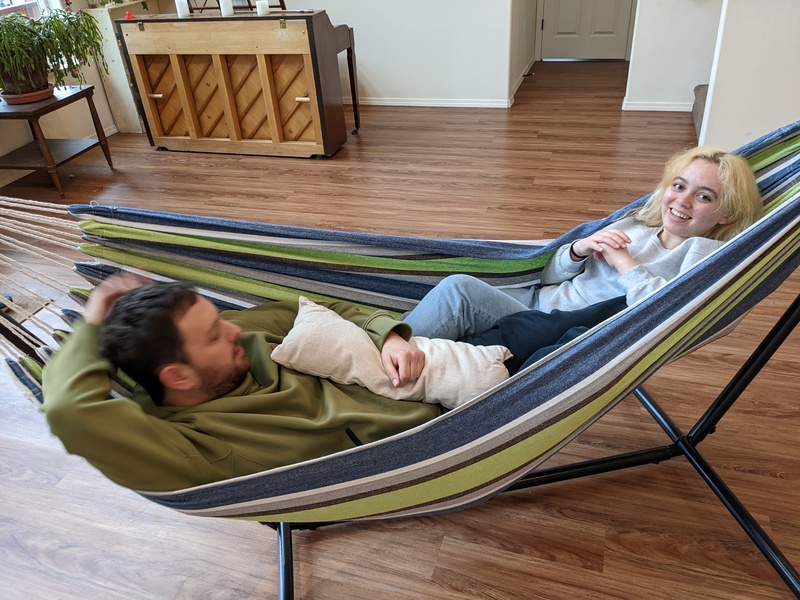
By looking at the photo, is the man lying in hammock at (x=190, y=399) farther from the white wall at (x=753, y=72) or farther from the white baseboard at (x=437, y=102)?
the white baseboard at (x=437, y=102)

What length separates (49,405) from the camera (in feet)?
2.90

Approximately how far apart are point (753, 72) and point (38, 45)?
11.0 ft

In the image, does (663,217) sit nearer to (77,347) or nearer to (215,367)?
(215,367)

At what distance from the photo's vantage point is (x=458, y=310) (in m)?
1.33

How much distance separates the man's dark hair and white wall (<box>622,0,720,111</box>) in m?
3.74

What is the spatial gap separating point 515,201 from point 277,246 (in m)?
1.67

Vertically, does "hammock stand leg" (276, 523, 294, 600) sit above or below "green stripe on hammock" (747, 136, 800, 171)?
below

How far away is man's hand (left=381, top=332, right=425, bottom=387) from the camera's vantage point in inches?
45.3

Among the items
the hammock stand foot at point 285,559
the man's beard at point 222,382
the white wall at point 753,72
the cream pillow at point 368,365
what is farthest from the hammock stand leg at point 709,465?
the white wall at point 753,72

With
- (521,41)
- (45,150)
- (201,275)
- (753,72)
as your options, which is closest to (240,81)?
(45,150)

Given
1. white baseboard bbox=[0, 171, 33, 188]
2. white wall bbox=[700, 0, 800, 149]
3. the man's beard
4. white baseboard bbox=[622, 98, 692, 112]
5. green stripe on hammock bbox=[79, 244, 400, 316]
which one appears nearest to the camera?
the man's beard

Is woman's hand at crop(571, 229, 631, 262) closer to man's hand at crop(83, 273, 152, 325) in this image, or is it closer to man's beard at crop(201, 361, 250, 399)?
man's beard at crop(201, 361, 250, 399)

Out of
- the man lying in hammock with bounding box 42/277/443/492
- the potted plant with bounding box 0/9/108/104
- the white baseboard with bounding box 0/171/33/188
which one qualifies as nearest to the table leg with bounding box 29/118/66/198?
the potted plant with bounding box 0/9/108/104

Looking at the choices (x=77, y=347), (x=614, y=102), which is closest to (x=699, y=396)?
(x=77, y=347)
